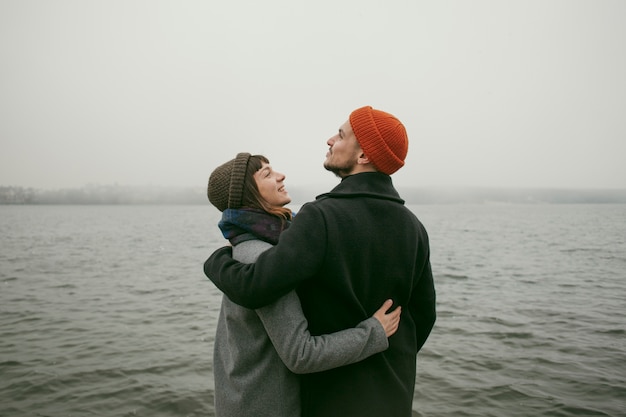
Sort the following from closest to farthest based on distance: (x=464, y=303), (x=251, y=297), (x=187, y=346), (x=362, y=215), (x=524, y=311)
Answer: (x=251, y=297), (x=362, y=215), (x=187, y=346), (x=524, y=311), (x=464, y=303)

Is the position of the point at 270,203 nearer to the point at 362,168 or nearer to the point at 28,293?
the point at 362,168

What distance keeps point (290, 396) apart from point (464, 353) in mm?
8716

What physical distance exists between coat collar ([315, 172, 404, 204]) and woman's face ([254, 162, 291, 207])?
28 centimetres

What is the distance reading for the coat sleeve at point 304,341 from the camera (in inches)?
87.8

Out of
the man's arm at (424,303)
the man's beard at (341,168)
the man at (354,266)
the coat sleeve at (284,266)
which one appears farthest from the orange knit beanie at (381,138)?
the man's arm at (424,303)

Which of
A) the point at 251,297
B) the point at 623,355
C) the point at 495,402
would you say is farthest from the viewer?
the point at 623,355

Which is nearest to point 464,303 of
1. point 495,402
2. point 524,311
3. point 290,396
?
point 524,311

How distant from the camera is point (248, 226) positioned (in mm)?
2504

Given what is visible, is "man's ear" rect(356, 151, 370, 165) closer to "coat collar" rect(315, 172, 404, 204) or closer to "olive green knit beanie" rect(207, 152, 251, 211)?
"coat collar" rect(315, 172, 404, 204)

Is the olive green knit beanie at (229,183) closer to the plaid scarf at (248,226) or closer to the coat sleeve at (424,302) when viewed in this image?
the plaid scarf at (248,226)

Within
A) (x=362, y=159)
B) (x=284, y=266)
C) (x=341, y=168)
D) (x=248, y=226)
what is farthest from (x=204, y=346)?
(x=284, y=266)

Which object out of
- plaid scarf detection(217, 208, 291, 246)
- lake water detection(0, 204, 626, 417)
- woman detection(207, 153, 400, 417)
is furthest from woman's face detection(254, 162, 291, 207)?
lake water detection(0, 204, 626, 417)

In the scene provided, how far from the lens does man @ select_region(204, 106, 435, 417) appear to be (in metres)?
2.17

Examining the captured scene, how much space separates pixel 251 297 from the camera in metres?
2.13
